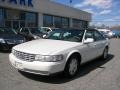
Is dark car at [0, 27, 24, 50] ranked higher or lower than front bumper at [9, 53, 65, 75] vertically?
higher

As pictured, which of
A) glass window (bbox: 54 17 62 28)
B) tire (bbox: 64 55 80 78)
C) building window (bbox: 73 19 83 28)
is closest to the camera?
tire (bbox: 64 55 80 78)

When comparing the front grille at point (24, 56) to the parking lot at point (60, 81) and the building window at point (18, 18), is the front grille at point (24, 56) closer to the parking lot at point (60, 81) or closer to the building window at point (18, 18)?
the parking lot at point (60, 81)

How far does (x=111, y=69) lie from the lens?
693 centimetres

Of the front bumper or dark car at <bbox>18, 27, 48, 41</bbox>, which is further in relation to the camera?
dark car at <bbox>18, 27, 48, 41</bbox>

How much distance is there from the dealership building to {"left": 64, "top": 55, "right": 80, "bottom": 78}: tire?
48.1 feet

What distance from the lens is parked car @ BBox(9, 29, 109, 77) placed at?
16.3 ft

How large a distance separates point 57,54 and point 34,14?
1983cm

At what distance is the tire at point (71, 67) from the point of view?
5.43 meters

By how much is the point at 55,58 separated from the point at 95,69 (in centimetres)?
239

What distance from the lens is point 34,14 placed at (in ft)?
79.5

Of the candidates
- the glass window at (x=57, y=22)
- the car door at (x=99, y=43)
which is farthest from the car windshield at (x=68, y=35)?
the glass window at (x=57, y=22)

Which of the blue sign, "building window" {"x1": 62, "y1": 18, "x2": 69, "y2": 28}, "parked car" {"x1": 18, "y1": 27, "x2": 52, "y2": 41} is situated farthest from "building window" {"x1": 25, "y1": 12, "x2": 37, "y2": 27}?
"building window" {"x1": 62, "y1": 18, "x2": 69, "y2": 28}

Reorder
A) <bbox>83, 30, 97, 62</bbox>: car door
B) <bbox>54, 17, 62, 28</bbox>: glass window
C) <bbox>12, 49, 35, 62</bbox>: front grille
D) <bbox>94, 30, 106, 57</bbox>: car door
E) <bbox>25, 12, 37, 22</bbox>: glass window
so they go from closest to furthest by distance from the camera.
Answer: <bbox>12, 49, 35, 62</bbox>: front grille, <bbox>83, 30, 97, 62</bbox>: car door, <bbox>94, 30, 106, 57</bbox>: car door, <bbox>25, 12, 37, 22</bbox>: glass window, <bbox>54, 17, 62, 28</bbox>: glass window

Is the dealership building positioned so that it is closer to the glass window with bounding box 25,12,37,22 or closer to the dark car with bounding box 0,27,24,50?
the glass window with bounding box 25,12,37,22
